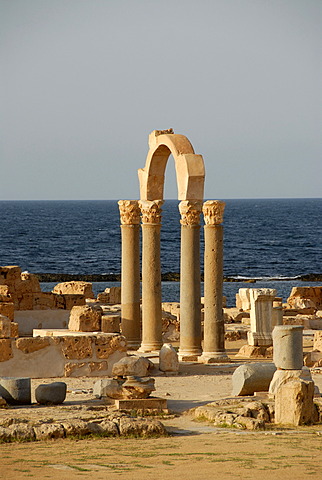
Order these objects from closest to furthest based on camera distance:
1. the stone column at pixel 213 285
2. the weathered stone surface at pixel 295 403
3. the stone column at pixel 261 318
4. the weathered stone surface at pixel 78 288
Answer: the weathered stone surface at pixel 295 403 < the stone column at pixel 213 285 < the stone column at pixel 261 318 < the weathered stone surface at pixel 78 288

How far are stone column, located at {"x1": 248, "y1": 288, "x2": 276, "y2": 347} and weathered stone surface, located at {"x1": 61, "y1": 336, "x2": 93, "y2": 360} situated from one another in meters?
5.23

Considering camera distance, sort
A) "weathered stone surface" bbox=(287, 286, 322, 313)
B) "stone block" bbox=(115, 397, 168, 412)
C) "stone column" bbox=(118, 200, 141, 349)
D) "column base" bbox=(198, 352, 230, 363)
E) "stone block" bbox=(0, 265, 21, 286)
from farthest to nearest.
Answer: "weathered stone surface" bbox=(287, 286, 322, 313)
"stone block" bbox=(0, 265, 21, 286)
"stone column" bbox=(118, 200, 141, 349)
"column base" bbox=(198, 352, 230, 363)
"stone block" bbox=(115, 397, 168, 412)

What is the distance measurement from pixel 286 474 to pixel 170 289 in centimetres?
4178

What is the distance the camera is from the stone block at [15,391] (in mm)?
15133

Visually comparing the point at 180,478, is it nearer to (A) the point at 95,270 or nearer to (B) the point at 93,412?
(B) the point at 93,412

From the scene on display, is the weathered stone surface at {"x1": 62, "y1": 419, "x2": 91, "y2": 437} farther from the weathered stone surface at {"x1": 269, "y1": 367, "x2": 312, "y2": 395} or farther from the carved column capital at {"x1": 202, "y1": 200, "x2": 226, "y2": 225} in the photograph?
the carved column capital at {"x1": 202, "y1": 200, "x2": 226, "y2": 225}

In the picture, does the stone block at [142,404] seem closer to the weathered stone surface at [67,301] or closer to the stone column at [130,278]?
the stone column at [130,278]

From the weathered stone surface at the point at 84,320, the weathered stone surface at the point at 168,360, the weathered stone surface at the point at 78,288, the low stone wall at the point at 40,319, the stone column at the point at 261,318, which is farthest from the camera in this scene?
the weathered stone surface at the point at 78,288

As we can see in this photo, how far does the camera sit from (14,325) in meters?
18.6

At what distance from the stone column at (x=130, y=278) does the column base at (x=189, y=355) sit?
1.59 meters

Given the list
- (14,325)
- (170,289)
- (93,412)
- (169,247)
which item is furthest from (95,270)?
(93,412)

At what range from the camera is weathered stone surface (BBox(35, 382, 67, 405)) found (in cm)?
1512

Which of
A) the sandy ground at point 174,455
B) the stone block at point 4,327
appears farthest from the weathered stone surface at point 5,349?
the sandy ground at point 174,455

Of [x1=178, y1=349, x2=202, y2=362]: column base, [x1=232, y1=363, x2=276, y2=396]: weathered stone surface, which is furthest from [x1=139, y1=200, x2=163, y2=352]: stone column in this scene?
[x1=232, y1=363, x2=276, y2=396]: weathered stone surface
